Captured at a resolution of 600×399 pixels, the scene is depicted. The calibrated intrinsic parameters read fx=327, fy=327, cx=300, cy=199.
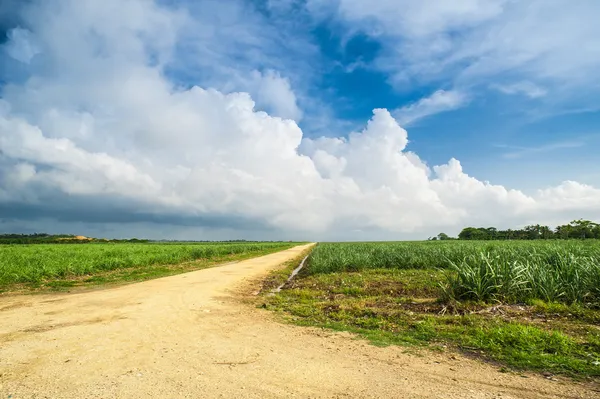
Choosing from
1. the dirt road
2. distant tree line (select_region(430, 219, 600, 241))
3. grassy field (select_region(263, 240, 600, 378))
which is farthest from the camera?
distant tree line (select_region(430, 219, 600, 241))

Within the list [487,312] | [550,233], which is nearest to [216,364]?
[487,312]

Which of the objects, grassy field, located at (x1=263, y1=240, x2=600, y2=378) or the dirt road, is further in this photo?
grassy field, located at (x1=263, y1=240, x2=600, y2=378)

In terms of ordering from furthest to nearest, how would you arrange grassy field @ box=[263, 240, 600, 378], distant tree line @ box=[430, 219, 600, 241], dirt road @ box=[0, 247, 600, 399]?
1. distant tree line @ box=[430, 219, 600, 241]
2. grassy field @ box=[263, 240, 600, 378]
3. dirt road @ box=[0, 247, 600, 399]

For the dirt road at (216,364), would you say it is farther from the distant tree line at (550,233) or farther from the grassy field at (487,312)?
the distant tree line at (550,233)

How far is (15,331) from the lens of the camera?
773cm

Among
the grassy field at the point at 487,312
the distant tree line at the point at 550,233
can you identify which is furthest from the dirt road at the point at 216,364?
the distant tree line at the point at 550,233

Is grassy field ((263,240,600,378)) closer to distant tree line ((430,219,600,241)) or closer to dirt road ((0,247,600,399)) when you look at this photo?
dirt road ((0,247,600,399))

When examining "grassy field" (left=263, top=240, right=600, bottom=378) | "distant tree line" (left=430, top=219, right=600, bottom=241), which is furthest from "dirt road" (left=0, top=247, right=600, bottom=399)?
"distant tree line" (left=430, top=219, right=600, bottom=241)

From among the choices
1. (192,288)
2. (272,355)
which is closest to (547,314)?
(272,355)

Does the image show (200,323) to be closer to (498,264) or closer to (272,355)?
(272,355)

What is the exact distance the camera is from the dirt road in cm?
457

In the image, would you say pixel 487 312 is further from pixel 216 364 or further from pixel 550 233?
pixel 550 233

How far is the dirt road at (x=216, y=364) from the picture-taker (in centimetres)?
457

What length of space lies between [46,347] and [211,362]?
3588 millimetres
